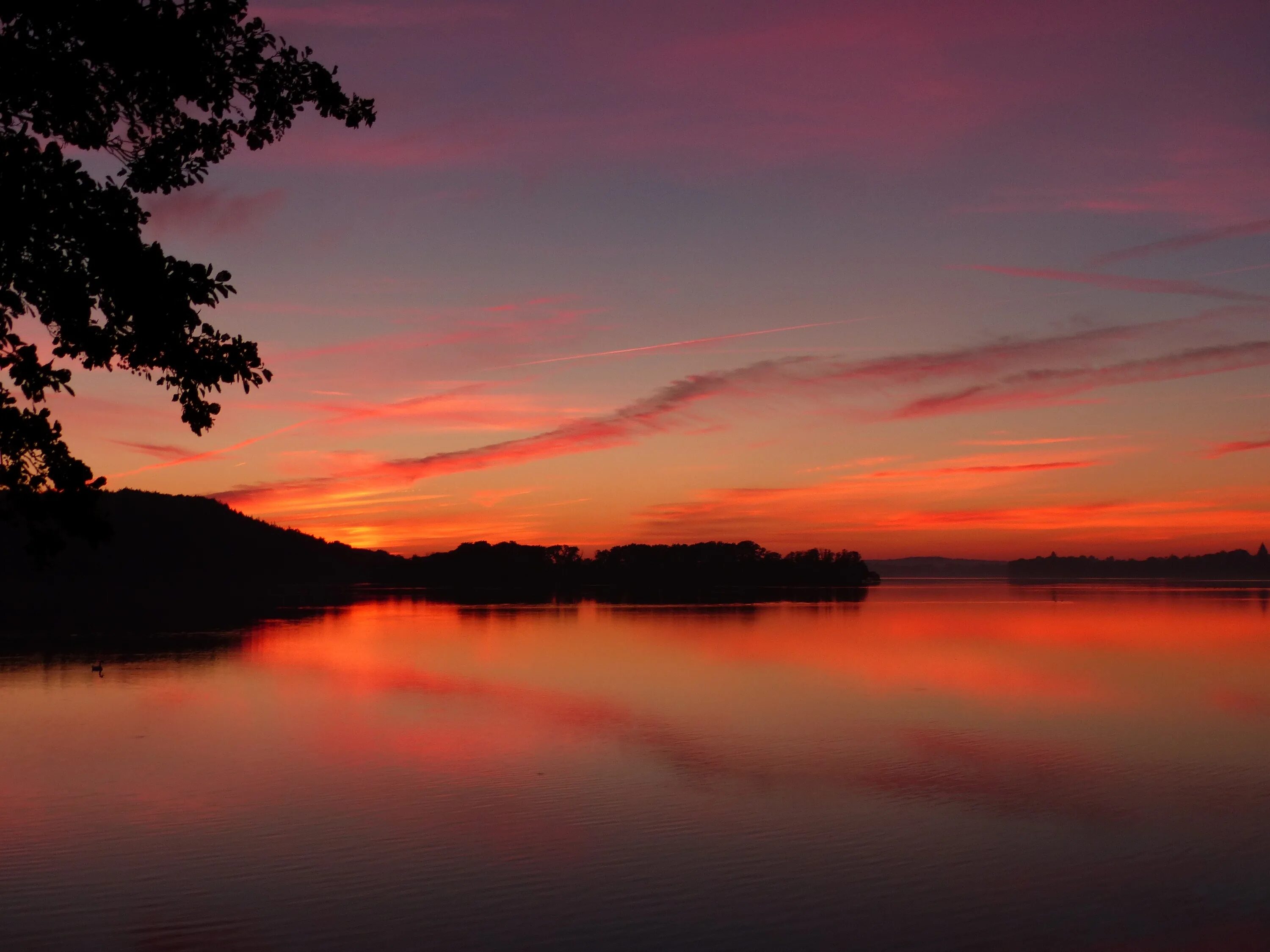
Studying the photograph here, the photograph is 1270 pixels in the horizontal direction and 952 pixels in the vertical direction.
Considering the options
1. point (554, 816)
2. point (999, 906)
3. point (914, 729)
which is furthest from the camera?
point (914, 729)

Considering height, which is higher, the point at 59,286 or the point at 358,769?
the point at 59,286

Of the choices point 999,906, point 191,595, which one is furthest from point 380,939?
point 191,595

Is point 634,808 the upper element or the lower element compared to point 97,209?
lower

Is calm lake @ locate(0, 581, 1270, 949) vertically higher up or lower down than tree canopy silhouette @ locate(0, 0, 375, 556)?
lower down

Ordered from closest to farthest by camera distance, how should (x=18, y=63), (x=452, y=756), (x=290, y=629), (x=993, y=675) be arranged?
(x=18, y=63) → (x=452, y=756) → (x=993, y=675) → (x=290, y=629)

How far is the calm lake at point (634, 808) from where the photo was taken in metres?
14.5

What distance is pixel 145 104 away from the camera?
43.9 ft

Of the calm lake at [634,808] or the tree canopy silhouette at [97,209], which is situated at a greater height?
the tree canopy silhouette at [97,209]

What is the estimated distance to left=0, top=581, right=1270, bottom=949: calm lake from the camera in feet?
47.5

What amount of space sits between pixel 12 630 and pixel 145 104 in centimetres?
6208

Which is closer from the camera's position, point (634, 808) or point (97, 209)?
point (97, 209)

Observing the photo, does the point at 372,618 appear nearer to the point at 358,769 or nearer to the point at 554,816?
the point at 358,769

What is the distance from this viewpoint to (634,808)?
20.8 m

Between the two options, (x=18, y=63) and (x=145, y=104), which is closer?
(x=18, y=63)
